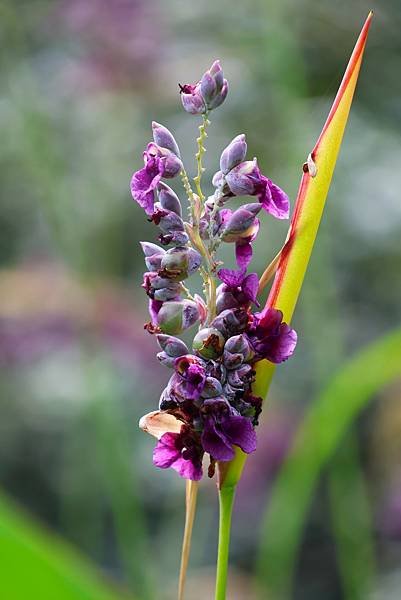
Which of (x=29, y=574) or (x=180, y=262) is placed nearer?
(x=180, y=262)

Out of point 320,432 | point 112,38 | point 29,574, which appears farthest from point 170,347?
point 112,38

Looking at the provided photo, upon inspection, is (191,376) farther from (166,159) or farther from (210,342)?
(166,159)

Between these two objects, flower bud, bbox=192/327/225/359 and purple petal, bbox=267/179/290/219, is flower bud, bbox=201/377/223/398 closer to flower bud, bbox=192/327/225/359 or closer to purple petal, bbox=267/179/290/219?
flower bud, bbox=192/327/225/359

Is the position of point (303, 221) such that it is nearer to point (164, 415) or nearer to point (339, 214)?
point (164, 415)

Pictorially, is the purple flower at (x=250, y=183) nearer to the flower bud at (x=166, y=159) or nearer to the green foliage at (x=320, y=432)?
the flower bud at (x=166, y=159)

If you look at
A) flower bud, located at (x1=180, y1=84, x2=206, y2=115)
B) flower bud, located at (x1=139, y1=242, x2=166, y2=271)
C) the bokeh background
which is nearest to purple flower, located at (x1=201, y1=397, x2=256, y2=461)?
flower bud, located at (x1=139, y1=242, x2=166, y2=271)

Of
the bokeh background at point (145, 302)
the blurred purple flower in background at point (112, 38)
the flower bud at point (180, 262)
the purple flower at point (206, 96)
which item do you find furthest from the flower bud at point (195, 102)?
the blurred purple flower in background at point (112, 38)
